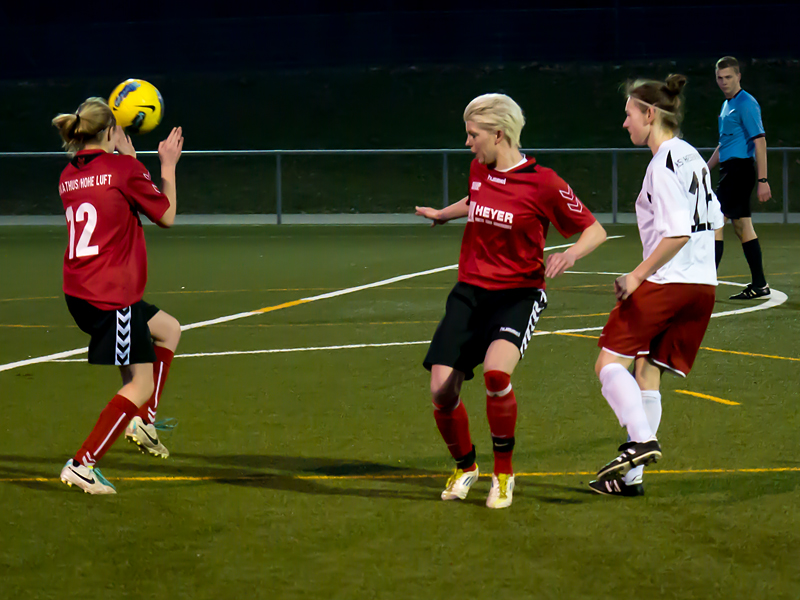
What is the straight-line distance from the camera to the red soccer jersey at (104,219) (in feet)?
18.7

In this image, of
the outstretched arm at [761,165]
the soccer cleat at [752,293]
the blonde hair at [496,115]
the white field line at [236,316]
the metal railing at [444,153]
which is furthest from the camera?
the metal railing at [444,153]

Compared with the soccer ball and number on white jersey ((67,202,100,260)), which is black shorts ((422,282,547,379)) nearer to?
number on white jersey ((67,202,100,260))

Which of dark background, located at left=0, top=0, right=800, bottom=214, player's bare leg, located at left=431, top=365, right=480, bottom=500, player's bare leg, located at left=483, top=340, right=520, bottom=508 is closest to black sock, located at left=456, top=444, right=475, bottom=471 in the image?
player's bare leg, located at left=431, top=365, right=480, bottom=500

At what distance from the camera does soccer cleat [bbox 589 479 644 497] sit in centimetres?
561

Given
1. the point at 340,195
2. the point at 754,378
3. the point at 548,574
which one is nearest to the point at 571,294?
the point at 754,378

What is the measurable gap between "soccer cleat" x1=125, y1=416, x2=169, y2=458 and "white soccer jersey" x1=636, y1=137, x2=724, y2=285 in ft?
9.12

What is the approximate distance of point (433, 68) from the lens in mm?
28062

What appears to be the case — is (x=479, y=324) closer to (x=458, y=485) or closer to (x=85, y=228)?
(x=458, y=485)

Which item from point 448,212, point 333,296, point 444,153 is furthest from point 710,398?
point 444,153

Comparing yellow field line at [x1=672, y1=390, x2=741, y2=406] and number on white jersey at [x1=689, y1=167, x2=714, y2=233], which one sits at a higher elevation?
number on white jersey at [x1=689, y1=167, x2=714, y2=233]

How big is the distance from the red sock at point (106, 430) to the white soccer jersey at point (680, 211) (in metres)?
2.58

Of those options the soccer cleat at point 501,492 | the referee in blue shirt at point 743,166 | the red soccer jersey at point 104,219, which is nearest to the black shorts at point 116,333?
the red soccer jersey at point 104,219

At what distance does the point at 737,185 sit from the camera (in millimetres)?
12445

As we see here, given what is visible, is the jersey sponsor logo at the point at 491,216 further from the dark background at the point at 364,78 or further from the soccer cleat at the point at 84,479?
the dark background at the point at 364,78
